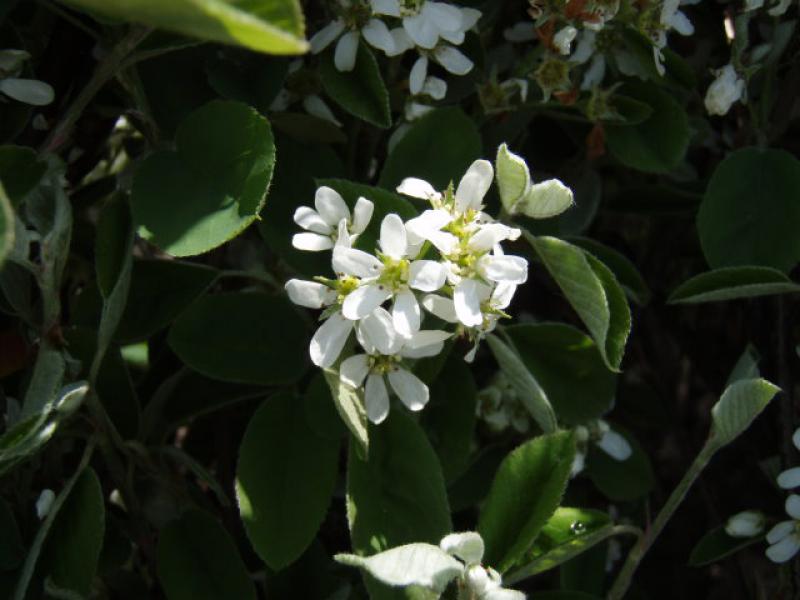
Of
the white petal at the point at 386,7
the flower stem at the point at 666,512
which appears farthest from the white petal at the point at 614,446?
the white petal at the point at 386,7

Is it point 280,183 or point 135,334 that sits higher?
point 280,183

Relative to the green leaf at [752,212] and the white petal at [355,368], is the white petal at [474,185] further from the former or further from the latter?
the green leaf at [752,212]

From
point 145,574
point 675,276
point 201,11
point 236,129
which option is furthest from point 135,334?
point 675,276

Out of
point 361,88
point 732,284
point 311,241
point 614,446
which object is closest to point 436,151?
point 361,88

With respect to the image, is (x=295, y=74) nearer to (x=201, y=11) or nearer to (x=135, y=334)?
(x=135, y=334)

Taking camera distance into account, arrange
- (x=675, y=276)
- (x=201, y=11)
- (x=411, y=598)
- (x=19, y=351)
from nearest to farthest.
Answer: (x=201, y=11) < (x=411, y=598) < (x=19, y=351) < (x=675, y=276)

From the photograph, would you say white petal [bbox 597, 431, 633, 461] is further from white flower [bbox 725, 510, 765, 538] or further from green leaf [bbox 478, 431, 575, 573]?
green leaf [bbox 478, 431, 575, 573]

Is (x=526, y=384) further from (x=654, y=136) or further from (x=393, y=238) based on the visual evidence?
(x=654, y=136)
